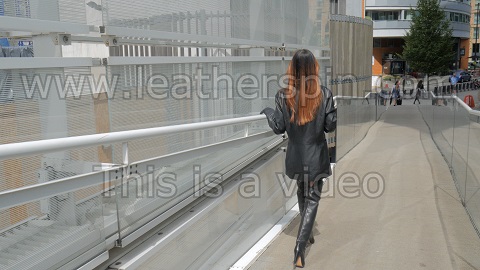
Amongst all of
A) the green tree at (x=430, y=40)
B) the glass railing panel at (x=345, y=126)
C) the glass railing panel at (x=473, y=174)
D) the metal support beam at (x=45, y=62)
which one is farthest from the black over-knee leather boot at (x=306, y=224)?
the green tree at (x=430, y=40)

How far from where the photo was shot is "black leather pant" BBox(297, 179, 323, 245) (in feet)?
13.4

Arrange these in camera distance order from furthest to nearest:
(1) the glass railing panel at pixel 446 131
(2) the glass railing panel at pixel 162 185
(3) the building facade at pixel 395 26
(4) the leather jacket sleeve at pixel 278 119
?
(3) the building facade at pixel 395 26
(1) the glass railing panel at pixel 446 131
(4) the leather jacket sleeve at pixel 278 119
(2) the glass railing panel at pixel 162 185

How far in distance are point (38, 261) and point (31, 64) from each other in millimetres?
926

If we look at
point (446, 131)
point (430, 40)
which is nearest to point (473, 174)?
point (446, 131)

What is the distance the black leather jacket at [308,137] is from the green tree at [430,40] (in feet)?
156

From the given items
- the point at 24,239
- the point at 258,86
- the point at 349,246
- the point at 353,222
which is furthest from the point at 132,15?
the point at 353,222

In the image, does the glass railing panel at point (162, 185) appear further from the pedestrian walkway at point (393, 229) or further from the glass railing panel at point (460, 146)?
the glass railing panel at point (460, 146)

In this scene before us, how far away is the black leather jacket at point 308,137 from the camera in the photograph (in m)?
4.07

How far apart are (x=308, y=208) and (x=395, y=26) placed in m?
64.2

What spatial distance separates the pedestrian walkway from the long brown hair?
129cm

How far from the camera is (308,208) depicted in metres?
4.20

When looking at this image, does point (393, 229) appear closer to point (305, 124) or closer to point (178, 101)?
point (305, 124)

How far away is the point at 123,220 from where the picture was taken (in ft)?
9.11

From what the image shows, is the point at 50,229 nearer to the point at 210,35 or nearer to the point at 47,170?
the point at 47,170
